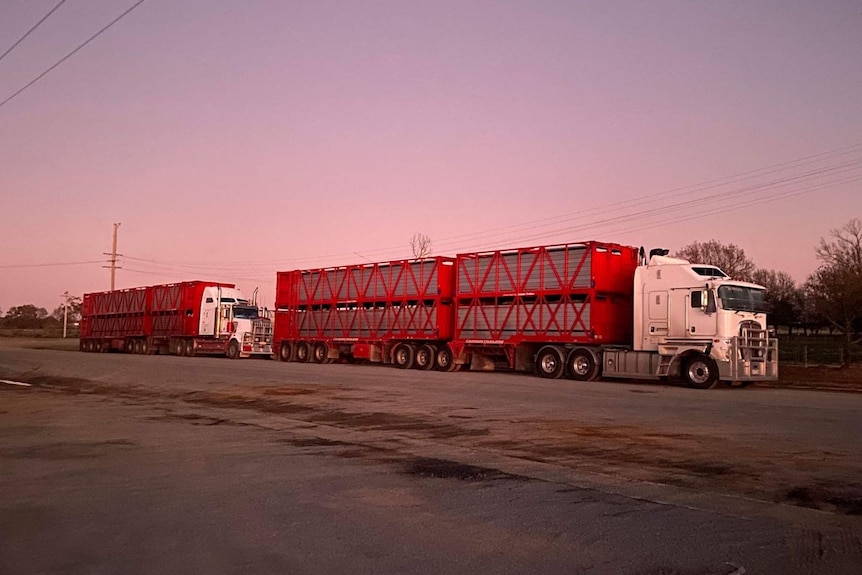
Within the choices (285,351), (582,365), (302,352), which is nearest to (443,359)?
(582,365)

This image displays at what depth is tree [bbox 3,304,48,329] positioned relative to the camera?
427 ft

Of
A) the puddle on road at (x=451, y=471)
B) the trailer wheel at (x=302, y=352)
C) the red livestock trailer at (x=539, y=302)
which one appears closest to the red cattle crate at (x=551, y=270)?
the red livestock trailer at (x=539, y=302)

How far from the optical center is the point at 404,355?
33094 mm

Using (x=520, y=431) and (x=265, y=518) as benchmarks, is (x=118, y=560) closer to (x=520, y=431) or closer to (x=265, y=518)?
(x=265, y=518)

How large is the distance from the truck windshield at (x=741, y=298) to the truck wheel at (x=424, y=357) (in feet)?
40.6

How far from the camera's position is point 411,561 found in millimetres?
5340

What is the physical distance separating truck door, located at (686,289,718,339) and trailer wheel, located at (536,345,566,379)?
4824 mm

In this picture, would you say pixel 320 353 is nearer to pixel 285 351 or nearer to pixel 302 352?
pixel 302 352

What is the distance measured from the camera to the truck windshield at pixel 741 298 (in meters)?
22.9

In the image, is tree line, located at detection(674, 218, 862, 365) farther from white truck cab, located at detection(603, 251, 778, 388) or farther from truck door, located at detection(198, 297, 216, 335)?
truck door, located at detection(198, 297, 216, 335)

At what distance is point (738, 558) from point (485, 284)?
2414 centimetres

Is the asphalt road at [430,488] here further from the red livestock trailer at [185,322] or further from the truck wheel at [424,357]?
the red livestock trailer at [185,322]

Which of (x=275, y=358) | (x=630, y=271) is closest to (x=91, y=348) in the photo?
(x=275, y=358)

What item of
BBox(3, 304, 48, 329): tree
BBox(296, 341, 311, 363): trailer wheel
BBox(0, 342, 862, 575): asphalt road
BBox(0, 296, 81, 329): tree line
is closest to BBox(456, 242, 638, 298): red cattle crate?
BBox(0, 342, 862, 575): asphalt road
